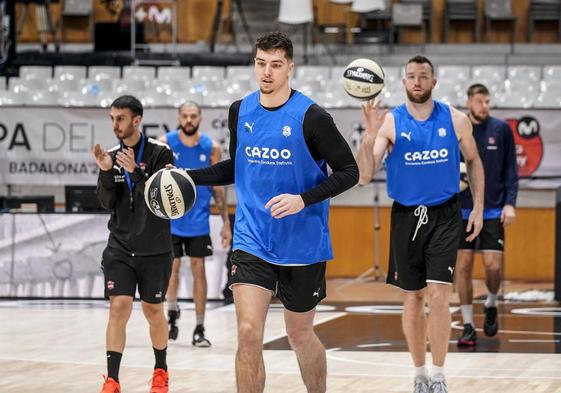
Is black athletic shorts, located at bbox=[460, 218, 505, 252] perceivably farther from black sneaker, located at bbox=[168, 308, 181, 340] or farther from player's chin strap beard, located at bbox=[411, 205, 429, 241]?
player's chin strap beard, located at bbox=[411, 205, 429, 241]

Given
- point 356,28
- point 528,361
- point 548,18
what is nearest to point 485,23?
point 548,18

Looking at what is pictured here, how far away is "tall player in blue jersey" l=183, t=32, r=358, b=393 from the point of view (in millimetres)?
6461

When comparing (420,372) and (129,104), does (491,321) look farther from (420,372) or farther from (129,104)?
(129,104)

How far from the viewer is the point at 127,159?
8023 millimetres

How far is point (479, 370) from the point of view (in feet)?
32.1

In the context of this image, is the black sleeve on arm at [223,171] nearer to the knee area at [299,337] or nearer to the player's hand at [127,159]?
the knee area at [299,337]

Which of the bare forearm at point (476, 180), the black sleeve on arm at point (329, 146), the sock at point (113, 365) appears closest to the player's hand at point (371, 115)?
the black sleeve on arm at point (329, 146)

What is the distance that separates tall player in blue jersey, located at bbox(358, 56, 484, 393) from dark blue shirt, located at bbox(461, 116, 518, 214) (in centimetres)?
323

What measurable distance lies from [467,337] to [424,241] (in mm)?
3112

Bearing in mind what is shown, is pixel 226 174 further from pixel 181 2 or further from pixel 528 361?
pixel 181 2

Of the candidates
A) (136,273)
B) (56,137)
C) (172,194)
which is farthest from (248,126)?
(56,137)

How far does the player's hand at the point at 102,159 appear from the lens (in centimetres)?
805

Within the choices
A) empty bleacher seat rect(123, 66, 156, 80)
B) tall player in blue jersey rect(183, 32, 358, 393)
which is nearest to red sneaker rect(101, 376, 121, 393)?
tall player in blue jersey rect(183, 32, 358, 393)

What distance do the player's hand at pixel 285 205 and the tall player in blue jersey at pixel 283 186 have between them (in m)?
0.12
